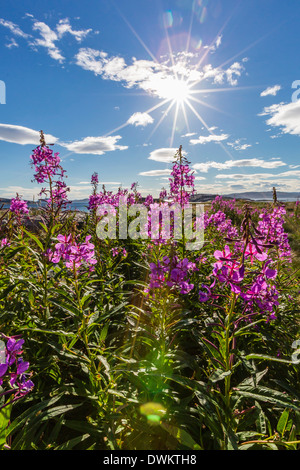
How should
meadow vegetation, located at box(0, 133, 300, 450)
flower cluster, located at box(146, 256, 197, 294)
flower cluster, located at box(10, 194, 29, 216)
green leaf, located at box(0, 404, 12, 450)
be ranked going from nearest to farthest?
green leaf, located at box(0, 404, 12, 450) < meadow vegetation, located at box(0, 133, 300, 450) < flower cluster, located at box(146, 256, 197, 294) < flower cluster, located at box(10, 194, 29, 216)

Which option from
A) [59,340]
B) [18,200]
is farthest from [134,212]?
[59,340]

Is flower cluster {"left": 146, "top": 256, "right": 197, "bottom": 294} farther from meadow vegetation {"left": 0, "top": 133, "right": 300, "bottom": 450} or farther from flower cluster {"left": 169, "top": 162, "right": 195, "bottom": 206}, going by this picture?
flower cluster {"left": 169, "top": 162, "right": 195, "bottom": 206}

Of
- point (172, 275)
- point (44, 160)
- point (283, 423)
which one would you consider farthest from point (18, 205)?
point (283, 423)

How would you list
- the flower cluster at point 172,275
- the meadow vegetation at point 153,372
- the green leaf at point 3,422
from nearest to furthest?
the green leaf at point 3,422, the meadow vegetation at point 153,372, the flower cluster at point 172,275

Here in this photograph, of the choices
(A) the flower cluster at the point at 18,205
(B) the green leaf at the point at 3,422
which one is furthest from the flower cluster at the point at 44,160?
(B) the green leaf at the point at 3,422

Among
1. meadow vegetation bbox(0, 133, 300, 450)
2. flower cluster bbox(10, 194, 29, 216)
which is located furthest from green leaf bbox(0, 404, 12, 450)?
flower cluster bbox(10, 194, 29, 216)

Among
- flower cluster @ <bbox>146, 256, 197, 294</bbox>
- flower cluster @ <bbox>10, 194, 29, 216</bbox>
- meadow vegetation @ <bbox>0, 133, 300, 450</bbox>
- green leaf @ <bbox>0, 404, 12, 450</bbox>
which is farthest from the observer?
flower cluster @ <bbox>10, 194, 29, 216</bbox>

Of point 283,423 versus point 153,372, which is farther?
point 153,372

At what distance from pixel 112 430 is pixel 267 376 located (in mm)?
1795

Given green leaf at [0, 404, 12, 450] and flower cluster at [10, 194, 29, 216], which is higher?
flower cluster at [10, 194, 29, 216]

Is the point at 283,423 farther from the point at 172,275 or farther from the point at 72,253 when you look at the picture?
the point at 72,253

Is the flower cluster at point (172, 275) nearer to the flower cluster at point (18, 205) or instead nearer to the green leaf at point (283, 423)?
the green leaf at point (283, 423)

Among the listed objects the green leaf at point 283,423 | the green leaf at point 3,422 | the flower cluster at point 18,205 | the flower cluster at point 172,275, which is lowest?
the green leaf at point 283,423
